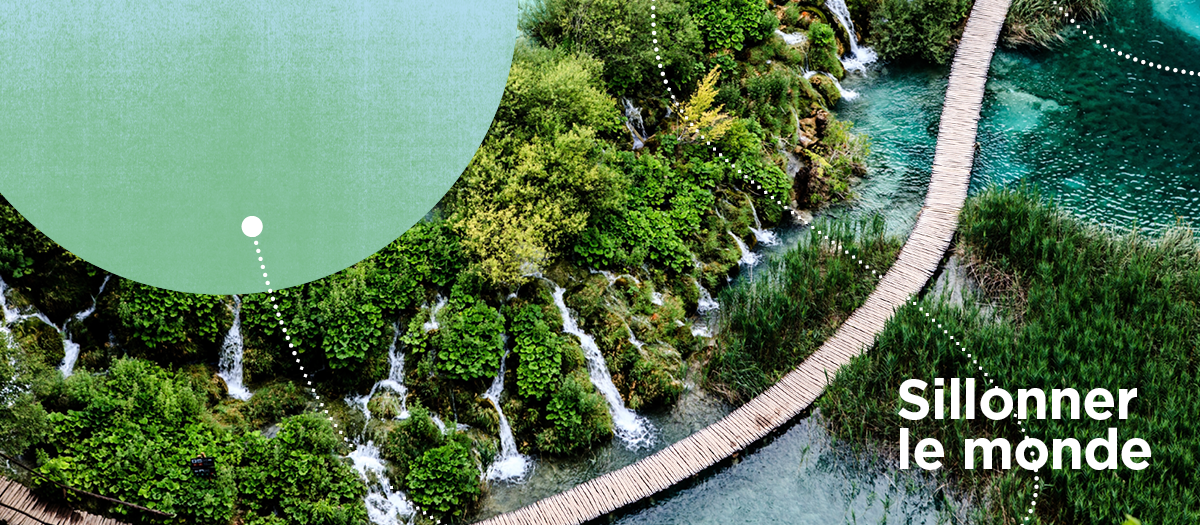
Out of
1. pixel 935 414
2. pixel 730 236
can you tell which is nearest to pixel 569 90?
pixel 730 236

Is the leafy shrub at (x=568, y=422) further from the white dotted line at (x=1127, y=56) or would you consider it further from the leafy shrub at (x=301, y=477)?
the white dotted line at (x=1127, y=56)

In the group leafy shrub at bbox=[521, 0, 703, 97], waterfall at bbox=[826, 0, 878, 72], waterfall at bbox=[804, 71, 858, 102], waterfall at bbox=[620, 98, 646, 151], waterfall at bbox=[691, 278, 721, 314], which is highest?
waterfall at bbox=[826, 0, 878, 72]

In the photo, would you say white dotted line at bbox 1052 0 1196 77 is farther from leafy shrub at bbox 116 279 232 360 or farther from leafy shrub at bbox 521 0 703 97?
leafy shrub at bbox 116 279 232 360

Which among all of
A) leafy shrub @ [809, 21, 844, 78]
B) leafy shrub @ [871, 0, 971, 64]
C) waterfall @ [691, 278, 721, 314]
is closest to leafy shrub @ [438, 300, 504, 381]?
waterfall @ [691, 278, 721, 314]

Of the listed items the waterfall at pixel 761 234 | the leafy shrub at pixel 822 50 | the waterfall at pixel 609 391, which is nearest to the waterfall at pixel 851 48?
the leafy shrub at pixel 822 50

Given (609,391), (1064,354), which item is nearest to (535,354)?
(609,391)

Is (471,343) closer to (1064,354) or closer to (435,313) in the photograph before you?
(435,313)
